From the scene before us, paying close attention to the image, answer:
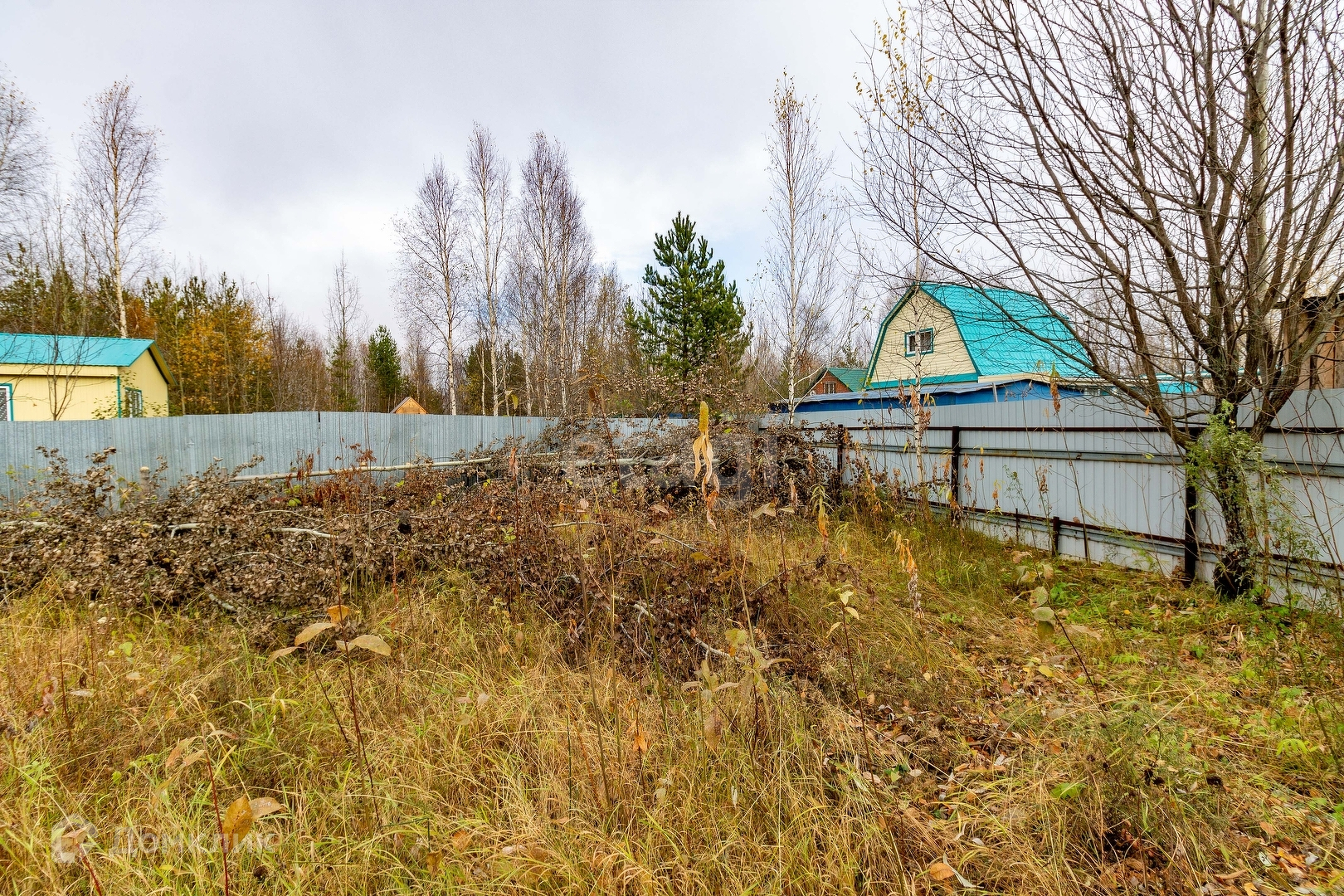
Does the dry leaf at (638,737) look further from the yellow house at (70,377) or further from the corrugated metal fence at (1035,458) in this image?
the yellow house at (70,377)

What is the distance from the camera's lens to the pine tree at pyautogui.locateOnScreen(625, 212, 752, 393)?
15.7 m

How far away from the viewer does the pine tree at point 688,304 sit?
15.7 meters

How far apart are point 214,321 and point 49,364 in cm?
1137

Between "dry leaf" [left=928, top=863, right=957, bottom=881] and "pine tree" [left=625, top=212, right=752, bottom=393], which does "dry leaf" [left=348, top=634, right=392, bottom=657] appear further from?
"pine tree" [left=625, top=212, right=752, bottom=393]

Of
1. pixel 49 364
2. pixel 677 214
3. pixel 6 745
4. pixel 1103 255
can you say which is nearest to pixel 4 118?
pixel 49 364

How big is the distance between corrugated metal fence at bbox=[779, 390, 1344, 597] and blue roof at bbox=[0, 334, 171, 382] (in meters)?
16.1

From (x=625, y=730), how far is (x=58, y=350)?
50.6 ft

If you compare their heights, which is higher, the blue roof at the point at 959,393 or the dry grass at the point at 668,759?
the blue roof at the point at 959,393


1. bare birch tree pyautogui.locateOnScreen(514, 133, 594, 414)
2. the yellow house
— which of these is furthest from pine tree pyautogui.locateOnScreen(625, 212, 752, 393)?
the yellow house

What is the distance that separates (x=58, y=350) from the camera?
11.1 m

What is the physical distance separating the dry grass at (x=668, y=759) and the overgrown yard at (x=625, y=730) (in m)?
0.02

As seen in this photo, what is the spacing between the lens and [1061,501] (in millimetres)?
5613

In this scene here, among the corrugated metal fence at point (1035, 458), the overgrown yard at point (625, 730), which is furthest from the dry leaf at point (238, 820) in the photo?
the corrugated metal fence at point (1035, 458)

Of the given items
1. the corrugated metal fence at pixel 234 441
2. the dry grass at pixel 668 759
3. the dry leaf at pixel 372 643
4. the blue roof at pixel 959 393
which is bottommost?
the dry grass at pixel 668 759
